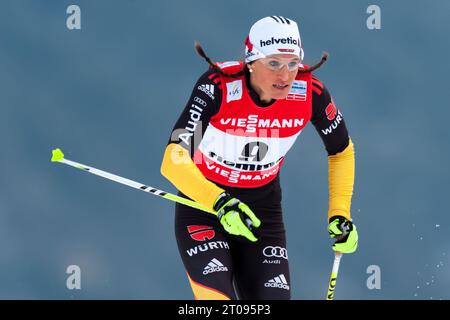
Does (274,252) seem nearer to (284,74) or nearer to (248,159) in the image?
(248,159)

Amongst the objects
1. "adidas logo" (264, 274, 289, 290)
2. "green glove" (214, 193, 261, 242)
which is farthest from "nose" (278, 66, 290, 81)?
"adidas logo" (264, 274, 289, 290)

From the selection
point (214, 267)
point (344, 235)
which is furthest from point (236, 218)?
point (344, 235)

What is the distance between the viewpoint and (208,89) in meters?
5.03

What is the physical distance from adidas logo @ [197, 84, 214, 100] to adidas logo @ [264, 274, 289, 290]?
42.1 inches

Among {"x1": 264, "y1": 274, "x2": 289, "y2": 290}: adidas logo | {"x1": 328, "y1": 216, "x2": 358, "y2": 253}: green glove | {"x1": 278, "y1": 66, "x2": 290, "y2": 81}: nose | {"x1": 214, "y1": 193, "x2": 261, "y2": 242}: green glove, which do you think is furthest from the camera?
{"x1": 328, "y1": 216, "x2": 358, "y2": 253}: green glove

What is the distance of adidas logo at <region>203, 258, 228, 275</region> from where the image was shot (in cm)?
501

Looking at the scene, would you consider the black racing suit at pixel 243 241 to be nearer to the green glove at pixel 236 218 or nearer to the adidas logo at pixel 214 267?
the adidas logo at pixel 214 267

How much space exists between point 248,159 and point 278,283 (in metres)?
0.74

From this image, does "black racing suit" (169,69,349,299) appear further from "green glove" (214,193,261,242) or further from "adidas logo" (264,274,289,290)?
"green glove" (214,193,261,242)

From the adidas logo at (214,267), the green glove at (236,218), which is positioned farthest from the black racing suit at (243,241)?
the green glove at (236,218)

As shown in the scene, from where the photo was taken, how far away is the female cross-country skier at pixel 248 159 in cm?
498
